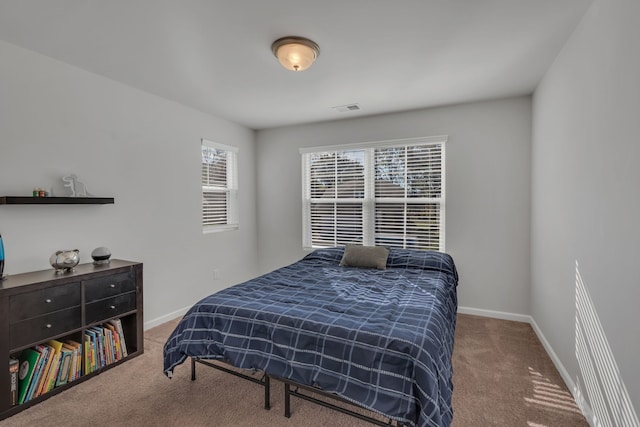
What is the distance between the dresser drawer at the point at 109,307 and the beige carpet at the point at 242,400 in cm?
44

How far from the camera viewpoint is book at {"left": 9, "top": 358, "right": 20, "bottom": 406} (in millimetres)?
1973

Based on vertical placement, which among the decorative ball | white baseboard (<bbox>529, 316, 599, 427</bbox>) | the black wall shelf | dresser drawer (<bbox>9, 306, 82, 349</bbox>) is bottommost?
white baseboard (<bbox>529, 316, 599, 427</bbox>)

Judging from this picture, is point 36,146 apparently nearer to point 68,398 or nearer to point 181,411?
point 68,398

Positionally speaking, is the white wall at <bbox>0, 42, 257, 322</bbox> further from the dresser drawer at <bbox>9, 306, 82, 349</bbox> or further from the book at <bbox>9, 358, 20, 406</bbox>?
the book at <bbox>9, 358, 20, 406</bbox>

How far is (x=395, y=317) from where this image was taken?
192 centimetres

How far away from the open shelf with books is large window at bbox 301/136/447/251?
96.8 inches

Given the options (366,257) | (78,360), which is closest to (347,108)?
(366,257)

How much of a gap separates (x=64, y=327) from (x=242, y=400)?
140cm

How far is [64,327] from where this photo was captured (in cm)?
227

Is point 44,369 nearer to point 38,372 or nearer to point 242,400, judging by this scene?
point 38,372

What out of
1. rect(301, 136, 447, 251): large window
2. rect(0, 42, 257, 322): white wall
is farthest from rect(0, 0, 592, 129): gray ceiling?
rect(301, 136, 447, 251): large window

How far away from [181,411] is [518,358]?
8.71ft

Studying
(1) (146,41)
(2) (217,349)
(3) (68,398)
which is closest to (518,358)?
(2) (217,349)

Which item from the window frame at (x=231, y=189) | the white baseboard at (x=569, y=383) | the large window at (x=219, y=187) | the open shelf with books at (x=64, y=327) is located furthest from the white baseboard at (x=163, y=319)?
the white baseboard at (x=569, y=383)
